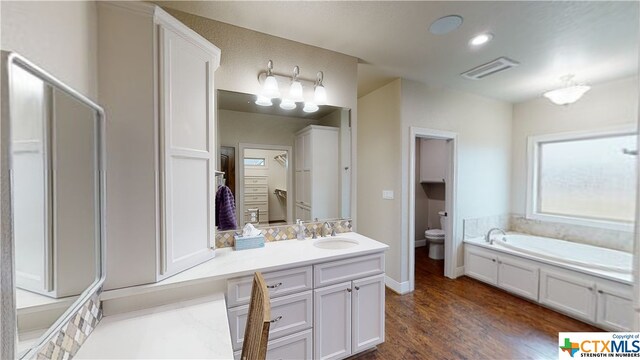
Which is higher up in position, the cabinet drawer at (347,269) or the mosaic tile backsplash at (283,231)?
the mosaic tile backsplash at (283,231)

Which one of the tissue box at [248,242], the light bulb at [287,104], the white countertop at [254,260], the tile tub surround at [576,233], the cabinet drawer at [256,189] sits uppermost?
the light bulb at [287,104]

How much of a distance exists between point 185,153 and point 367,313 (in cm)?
167

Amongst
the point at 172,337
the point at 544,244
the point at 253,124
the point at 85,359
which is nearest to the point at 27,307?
the point at 85,359

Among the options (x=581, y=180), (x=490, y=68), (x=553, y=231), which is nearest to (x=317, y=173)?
(x=490, y=68)

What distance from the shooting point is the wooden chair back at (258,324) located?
788mm

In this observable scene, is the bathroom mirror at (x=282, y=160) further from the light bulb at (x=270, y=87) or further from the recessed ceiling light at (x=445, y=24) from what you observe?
the recessed ceiling light at (x=445, y=24)

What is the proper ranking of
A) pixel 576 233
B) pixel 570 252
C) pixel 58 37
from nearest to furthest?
pixel 58 37, pixel 570 252, pixel 576 233

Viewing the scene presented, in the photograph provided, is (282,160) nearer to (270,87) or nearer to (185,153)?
(270,87)

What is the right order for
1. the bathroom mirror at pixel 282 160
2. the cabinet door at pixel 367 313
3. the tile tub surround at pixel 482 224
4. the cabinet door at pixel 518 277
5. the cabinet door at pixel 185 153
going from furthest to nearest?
the tile tub surround at pixel 482 224 < the cabinet door at pixel 518 277 < the bathroom mirror at pixel 282 160 < the cabinet door at pixel 367 313 < the cabinet door at pixel 185 153

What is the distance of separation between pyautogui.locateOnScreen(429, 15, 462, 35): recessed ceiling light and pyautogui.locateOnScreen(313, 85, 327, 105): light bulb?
970 mm

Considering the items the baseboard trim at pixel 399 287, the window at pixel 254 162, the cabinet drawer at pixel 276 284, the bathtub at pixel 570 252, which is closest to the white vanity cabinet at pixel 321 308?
the cabinet drawer at pixel 276 284

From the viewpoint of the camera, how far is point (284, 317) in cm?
146

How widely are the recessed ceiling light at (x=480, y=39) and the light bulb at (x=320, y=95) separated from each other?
1.33 metres

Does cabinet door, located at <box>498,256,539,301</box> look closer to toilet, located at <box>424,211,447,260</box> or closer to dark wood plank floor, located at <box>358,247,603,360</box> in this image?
dark wood plank floor, located at <box>358,247,603,360</box>
